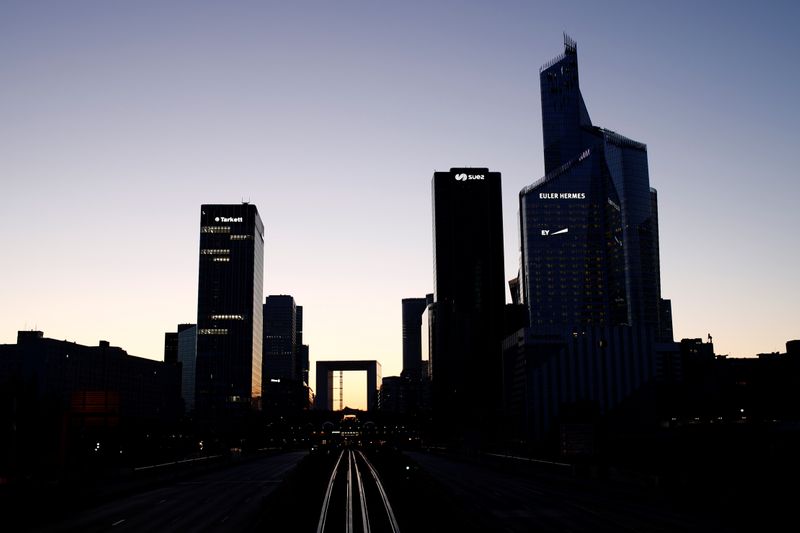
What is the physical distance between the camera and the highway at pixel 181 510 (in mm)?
46750

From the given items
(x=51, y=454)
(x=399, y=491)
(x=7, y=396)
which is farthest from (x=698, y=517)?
(x=7, y=396)

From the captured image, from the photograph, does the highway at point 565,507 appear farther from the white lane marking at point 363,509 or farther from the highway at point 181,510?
the highway at point 181,510

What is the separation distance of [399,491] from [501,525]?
28.9m

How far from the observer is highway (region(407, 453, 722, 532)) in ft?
146

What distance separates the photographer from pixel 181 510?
56812mm

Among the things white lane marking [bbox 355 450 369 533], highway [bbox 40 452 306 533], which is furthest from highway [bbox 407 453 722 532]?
highway [bbox 40 452 306 533]

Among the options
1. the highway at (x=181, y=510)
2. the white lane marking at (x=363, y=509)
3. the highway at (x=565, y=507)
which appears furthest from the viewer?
the white lane marking at (x=363, y=509)

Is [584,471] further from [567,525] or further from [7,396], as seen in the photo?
[7,396]

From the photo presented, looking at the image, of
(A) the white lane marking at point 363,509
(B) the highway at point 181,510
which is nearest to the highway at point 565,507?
(A) the white lane marking at point 363,509

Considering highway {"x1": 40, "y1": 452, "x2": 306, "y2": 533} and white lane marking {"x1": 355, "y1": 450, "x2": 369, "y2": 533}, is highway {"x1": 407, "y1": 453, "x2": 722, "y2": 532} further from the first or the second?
highway {"x1": 40, "y1": 452, "x2": 306, "y2": 533}

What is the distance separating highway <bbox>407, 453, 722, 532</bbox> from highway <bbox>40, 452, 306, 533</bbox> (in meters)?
15.9

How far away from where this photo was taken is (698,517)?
1886 inches

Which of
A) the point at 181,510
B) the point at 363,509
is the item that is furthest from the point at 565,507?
the point at 181,510

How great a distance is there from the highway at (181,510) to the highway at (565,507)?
52.3ft
